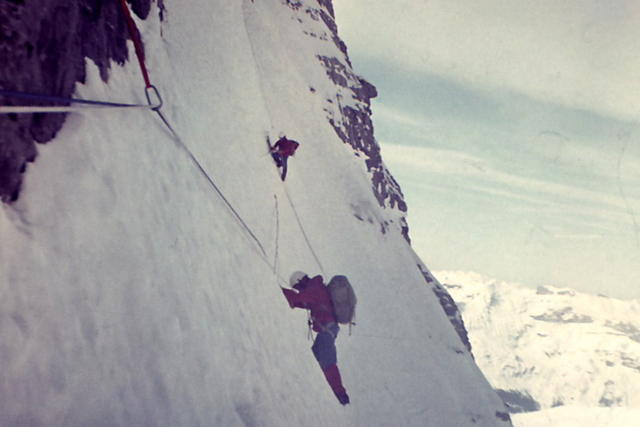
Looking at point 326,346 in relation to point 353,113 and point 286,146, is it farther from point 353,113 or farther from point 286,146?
point 353,113

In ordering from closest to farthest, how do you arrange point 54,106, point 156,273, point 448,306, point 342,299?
point 54,106, point 156,273, point 342,299, point 448,306

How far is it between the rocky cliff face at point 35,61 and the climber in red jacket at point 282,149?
10.5 m

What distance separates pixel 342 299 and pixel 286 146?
9061 millimetres

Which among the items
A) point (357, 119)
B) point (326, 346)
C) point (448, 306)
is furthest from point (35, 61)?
point (448, 306)

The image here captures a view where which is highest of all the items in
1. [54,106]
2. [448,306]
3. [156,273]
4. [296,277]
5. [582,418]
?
[448,306]

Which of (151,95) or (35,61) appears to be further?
(151,95)

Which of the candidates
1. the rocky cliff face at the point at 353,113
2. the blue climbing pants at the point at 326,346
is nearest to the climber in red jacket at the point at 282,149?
the blue climbing pants at the point at 326,346

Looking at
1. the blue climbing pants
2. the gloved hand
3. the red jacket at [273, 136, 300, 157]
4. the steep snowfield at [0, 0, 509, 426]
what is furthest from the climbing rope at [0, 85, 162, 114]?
the red jacket at [273, 136, 300, 157]

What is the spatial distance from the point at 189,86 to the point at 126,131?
4.83 metres

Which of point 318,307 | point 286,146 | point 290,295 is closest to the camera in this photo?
point 318,307

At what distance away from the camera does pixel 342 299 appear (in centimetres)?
739

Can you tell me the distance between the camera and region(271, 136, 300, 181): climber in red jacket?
15305 millimetres

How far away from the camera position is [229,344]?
4.94 meters

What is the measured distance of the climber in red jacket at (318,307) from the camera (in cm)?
751
